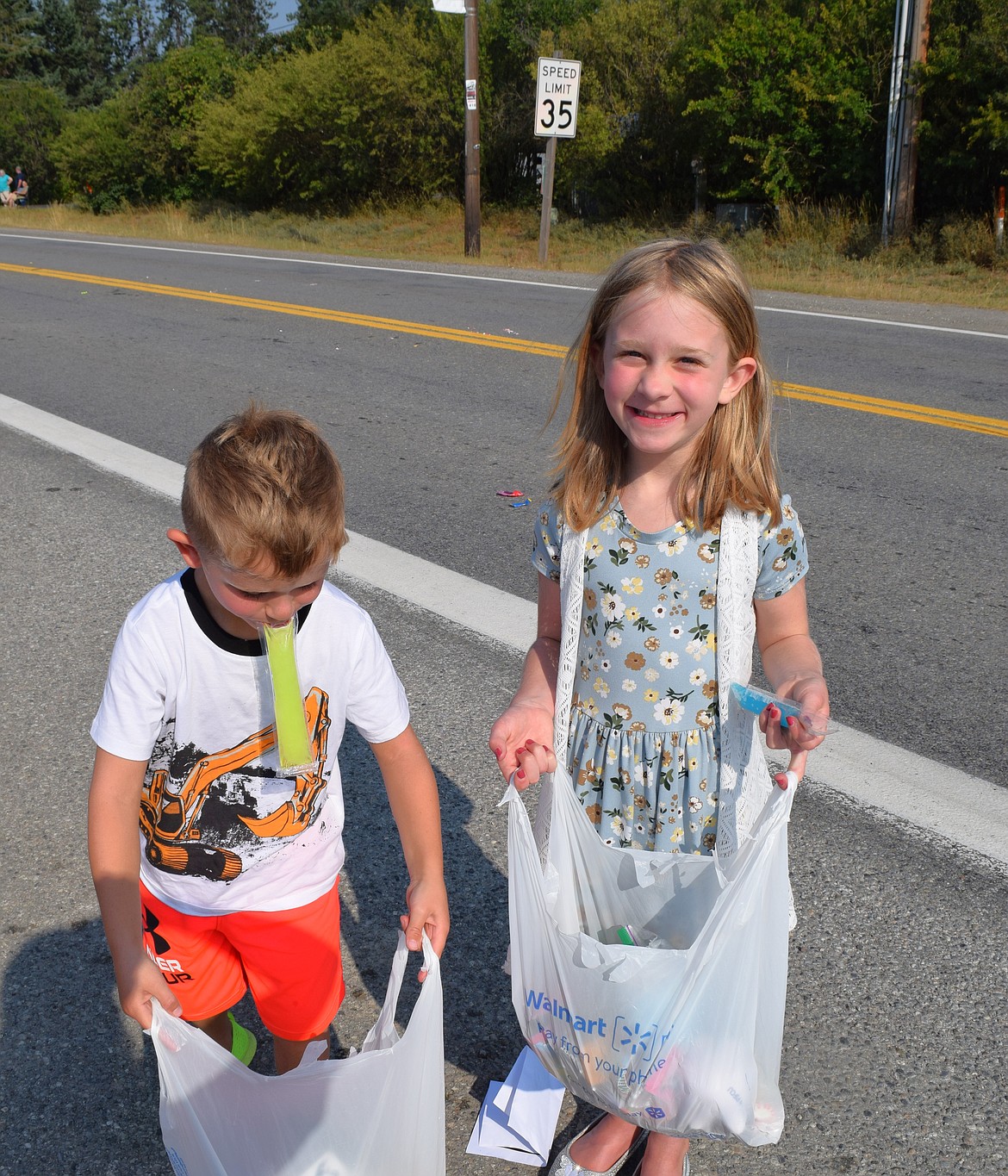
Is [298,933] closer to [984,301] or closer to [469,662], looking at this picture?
[469,662]

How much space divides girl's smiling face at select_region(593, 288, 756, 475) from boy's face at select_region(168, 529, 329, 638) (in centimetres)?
58

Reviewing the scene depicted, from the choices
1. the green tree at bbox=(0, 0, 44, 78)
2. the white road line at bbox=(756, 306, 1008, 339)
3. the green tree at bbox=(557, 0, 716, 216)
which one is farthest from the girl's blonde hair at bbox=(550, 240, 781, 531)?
the green tree at bbox=(0, 0, 44, 78)

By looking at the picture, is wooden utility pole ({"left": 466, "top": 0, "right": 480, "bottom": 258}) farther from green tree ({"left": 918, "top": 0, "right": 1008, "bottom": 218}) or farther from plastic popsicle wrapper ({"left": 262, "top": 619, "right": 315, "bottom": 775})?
plastic popsicle wrapper ({"left": 262, "top": 619, "right": 315, "bottom": 775})

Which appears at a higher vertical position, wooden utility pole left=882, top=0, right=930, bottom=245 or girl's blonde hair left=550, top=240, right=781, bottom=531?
wooden utility pole left=882, top=0, right=930, bottom=245

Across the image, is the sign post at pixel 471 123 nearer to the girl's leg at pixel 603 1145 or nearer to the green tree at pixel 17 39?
the girl's leg at pixel 603 1145

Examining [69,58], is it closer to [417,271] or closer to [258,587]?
[417,271]

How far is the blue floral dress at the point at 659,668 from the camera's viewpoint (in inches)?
72.1

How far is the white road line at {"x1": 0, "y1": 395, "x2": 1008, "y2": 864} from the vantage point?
109 inches

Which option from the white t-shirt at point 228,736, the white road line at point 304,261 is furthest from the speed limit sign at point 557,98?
the white t-shirt at point 228,736

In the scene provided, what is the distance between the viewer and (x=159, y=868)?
177 cm

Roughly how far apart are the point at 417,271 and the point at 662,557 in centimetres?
1460

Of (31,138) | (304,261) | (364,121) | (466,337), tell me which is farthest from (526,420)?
(31,138)

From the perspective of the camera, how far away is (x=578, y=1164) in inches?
73.9

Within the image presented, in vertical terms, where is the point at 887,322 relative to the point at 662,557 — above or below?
below
